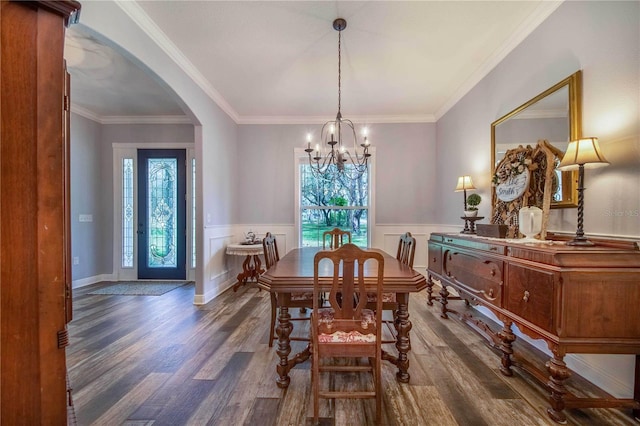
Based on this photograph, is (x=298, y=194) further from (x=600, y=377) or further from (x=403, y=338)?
(x=600, y=377)

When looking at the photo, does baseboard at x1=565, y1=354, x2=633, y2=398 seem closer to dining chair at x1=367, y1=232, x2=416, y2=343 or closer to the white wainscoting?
dining chair at x1=367, y1=232, x2=416, y2=343

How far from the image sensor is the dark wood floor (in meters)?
1.56

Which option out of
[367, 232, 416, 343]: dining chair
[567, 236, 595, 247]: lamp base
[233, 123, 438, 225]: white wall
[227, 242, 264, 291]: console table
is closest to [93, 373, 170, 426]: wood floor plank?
[367, 232, 416, 343]: dining chair

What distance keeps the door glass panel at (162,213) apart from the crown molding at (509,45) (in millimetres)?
4672

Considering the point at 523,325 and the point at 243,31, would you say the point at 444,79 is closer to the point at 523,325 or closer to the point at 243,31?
the point at 243,31

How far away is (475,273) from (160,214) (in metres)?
4.84

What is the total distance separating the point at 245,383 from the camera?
1.87 meters

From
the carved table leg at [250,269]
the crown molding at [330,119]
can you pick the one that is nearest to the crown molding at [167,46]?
the crown molding at [330,119]

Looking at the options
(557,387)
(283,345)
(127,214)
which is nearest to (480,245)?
(557,387)

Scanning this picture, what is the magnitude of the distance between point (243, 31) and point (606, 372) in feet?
12.8

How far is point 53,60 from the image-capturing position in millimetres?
632

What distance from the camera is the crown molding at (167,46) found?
2.29 meters

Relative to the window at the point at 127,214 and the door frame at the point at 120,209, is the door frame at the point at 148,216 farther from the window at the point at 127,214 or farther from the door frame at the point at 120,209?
the window at the point at 127,214

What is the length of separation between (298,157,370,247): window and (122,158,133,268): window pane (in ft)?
9.93
